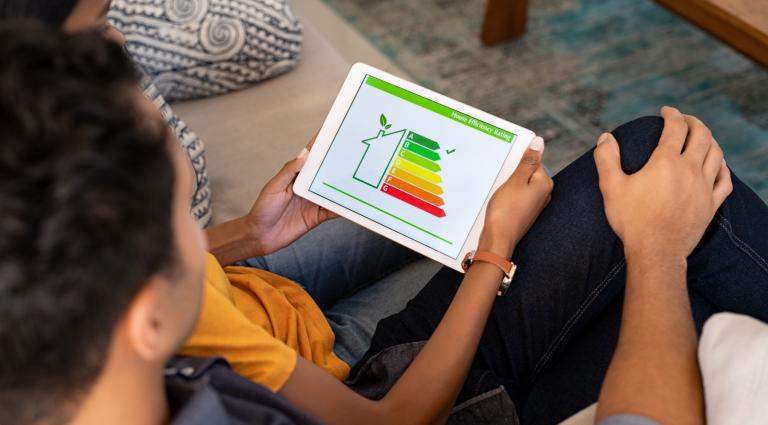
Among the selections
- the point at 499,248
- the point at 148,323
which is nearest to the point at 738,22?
the point at 499,248

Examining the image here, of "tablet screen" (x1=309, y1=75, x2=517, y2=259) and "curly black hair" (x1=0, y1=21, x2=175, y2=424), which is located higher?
"curly black hair" (x1=0, y1=21, x2=175, y2=424)

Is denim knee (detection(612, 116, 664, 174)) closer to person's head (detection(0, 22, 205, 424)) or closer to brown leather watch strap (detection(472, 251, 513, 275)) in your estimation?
brown leather watch strap (detection(472, 251, 513, 275))

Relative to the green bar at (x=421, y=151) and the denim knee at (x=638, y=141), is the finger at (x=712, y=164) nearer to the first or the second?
the denim knee at (x=638, y=141)

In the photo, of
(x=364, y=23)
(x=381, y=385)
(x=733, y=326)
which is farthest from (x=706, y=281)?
(x=364, y=23)

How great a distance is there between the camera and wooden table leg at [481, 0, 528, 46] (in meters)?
2.00

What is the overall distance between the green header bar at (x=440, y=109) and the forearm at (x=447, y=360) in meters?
0.20

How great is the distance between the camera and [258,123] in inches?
57.0

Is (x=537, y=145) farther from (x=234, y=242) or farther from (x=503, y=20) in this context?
(x=503, y=20)

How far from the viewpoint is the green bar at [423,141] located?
3.45 feet

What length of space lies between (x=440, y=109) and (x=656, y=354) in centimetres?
46

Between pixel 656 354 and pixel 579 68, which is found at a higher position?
pixel 656 354

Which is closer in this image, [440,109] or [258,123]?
[440,109]

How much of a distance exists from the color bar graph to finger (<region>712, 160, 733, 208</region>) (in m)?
0.35

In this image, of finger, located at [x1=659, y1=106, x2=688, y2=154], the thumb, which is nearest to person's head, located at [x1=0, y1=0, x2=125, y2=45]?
the thumb
